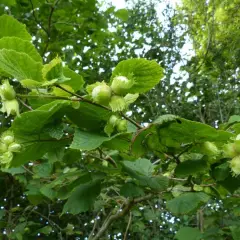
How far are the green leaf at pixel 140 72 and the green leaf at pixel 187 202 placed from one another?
0.49m

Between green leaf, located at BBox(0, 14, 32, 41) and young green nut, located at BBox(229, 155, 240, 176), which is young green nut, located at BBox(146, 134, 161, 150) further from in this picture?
green leaf, located at BBox(0, 14, 32, 41)

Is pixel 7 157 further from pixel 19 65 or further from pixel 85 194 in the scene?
pixel 85 194

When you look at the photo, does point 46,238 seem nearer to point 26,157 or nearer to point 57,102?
point 26,157

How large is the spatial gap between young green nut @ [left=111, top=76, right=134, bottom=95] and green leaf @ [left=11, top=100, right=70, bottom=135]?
0.09 m

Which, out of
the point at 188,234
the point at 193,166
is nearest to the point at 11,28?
the point at 193,166

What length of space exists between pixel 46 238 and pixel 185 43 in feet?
7.46

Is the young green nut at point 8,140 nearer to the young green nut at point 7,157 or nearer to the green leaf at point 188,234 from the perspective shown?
the young green nut at point 7,157

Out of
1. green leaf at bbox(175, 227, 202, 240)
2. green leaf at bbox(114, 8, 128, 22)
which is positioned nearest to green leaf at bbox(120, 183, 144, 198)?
green leaf at bbox(175, 227, 202, 240)

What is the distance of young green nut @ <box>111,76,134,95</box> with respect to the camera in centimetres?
68

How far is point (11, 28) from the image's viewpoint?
2.66ft

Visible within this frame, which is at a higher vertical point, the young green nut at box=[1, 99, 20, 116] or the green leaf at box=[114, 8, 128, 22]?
the green leaf at box=[114, 8, 128, 22]

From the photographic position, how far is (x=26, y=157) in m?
0.80

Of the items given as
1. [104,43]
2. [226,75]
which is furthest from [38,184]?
[226,75]

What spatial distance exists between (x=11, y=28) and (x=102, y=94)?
279 millimetres
